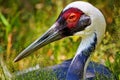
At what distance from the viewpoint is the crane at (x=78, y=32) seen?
595 cm

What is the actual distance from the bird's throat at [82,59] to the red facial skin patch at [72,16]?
178mm

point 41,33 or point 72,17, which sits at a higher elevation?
point 72,17

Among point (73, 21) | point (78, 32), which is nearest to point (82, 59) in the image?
point (78, 32)

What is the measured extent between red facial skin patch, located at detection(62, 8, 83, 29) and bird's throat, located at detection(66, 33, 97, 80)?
7.0 inches

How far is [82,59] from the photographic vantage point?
6.00 meters

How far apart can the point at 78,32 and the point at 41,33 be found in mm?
3076

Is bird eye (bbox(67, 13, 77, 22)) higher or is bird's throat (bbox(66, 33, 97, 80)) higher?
bird eye (bbox(67, 13, 77, 22))

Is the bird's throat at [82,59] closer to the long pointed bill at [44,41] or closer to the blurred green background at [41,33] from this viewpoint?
the long pointed bill at [44,41]

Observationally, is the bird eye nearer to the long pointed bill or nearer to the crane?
the crane

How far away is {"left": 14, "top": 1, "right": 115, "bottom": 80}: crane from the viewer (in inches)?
234

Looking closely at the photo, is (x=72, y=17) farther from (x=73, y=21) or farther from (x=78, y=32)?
(x=78, y=32)

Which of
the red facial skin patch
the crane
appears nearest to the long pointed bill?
the crane

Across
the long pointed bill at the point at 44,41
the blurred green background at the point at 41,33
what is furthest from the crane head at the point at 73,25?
the blurred green background at the point at 41,33

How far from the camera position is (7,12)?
10.3m
